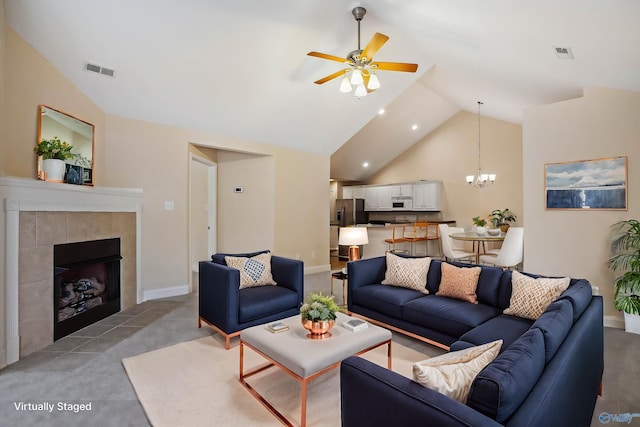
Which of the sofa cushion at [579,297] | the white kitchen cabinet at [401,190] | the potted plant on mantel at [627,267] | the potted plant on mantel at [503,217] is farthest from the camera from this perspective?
the white kitchen cabinet at [401,190]

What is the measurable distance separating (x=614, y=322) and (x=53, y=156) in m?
6.00

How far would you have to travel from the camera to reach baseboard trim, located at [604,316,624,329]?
3.39m

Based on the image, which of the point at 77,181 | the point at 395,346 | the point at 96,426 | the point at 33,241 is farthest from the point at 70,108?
the point at 395,346

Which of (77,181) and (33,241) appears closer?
(33,241)

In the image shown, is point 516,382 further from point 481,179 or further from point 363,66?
point 481,179

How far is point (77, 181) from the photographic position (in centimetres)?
337

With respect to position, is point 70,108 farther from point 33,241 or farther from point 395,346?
point 395,346

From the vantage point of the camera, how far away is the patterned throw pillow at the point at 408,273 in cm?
327

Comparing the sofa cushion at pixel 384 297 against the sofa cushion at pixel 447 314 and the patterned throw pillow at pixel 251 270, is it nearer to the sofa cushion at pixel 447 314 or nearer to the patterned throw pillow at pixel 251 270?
the sofa cushion at pixel 447 314

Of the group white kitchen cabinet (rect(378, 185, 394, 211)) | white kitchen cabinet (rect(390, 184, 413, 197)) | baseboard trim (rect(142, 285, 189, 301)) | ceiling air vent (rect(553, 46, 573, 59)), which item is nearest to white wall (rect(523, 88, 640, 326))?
ceiling air vent (rect(553, 46, 573, 59))

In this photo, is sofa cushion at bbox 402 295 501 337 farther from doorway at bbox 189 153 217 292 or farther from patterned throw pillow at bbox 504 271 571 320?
doorway at bbox 189 153 217 292

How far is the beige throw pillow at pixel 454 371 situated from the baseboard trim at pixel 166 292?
418 centimetres

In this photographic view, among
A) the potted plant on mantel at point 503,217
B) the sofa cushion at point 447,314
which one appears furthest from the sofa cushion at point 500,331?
the potted plant on mantel at point 503,217

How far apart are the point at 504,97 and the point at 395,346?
443 centimetres
